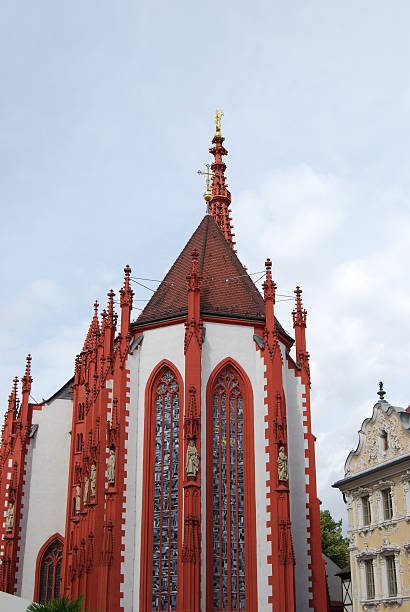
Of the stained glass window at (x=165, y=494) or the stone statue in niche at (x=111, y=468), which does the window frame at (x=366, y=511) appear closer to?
the stained glass window at (x=165, y=494)

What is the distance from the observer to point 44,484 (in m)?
40.5

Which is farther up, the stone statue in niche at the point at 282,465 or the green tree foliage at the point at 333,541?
the green tree foliage at the point at 333,541

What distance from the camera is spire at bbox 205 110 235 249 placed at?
47.8m

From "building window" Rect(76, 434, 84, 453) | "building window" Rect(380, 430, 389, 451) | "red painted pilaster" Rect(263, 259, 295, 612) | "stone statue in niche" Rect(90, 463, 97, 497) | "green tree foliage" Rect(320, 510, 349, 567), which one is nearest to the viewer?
"red painted pilaster" Rect(263, 259, 295, 612)

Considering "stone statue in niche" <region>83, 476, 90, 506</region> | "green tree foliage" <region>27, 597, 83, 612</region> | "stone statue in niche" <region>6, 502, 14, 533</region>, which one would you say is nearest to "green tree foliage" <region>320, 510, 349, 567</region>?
"stone statue in niche" <region>6, 502, 14, 533</region>

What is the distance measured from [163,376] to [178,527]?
18.1 feet

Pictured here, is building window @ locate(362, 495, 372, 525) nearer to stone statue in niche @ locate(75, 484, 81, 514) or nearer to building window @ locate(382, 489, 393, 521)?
building window @ locate(382, 489, 393, 521)

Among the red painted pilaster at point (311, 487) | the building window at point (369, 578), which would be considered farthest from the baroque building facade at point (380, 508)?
the red painted pilaster at point (311, 487)

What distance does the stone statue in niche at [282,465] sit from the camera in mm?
28422

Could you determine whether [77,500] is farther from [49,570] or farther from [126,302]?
[126,302]

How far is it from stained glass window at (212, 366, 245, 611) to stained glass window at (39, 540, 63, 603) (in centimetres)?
1339

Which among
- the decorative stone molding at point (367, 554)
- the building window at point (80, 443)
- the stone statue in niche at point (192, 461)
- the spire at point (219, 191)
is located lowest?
the decorative stone molding at point (367, 554)

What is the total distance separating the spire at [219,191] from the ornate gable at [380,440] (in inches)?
755

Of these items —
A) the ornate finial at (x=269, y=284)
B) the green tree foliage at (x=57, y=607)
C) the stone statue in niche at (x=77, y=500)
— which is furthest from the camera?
the stone statue in niche at (x=77, y=500)
